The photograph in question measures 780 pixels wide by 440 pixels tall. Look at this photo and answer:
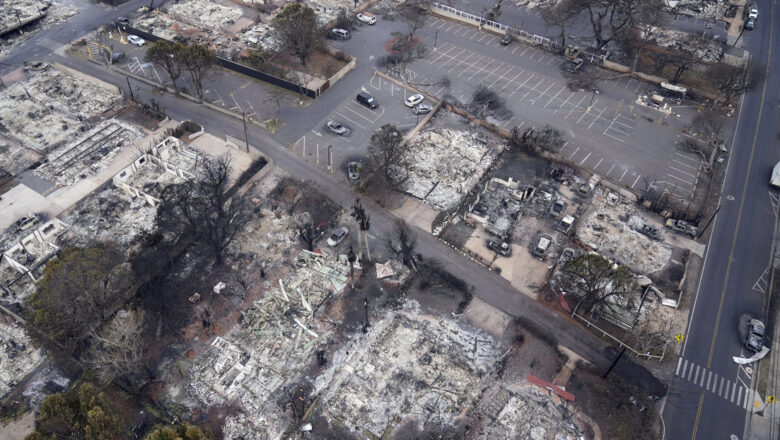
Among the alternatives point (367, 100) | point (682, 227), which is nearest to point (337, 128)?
point (367, 100)

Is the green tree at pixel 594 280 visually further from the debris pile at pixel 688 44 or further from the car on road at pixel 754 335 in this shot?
the debris pile at pixel 688 44

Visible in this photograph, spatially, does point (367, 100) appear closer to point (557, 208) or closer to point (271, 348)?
point (557, 208)

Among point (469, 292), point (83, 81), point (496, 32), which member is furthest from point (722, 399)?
point (83, 81)

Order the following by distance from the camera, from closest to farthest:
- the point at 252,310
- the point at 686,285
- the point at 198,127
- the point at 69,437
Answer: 1. the point at 69,437
2. the point at 252,310
3. the point at 686,285
4. the point at 198,127

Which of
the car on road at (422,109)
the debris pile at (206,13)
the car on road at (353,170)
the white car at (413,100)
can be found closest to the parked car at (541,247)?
the car on road at (353,170)

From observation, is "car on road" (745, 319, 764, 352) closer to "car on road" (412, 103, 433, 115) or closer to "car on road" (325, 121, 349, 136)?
"car on road" (412, 103, 433, 115)

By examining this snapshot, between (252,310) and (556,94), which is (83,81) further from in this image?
(556,94)

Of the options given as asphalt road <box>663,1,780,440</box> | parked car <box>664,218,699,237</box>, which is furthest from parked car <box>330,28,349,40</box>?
asphalt road <box>663,1,780,440</box>
